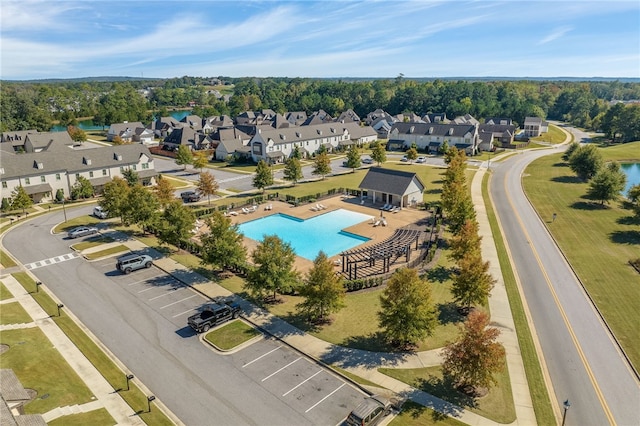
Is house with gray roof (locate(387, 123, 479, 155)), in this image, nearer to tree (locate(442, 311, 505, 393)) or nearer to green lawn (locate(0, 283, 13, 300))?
tree (locate(442, 311, 505, 393))

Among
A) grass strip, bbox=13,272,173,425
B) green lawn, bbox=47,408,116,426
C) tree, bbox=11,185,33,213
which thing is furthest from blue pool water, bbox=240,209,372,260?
tree, bbox=11,185,33,213

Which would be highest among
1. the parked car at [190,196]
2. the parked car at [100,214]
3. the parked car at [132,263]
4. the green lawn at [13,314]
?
the parked car at [190,196]

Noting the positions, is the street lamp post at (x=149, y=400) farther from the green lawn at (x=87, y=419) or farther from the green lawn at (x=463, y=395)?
the green lawn at (x=463, y=395)

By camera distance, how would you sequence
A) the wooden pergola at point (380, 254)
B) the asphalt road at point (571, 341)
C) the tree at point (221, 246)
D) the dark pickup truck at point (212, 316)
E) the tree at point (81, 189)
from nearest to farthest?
the asphalt road at point (571, 341), the dark pickup truck at point (212, 316), the tree at point (221, 246), the wooden pergola at point (380, 254), the tree at point (81, 189)

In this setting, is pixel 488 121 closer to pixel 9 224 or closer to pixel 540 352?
pixel 540 352

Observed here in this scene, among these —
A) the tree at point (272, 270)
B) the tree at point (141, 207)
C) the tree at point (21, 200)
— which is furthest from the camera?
the tree at point (21, 200)

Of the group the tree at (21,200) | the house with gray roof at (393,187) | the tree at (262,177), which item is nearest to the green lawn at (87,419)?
the house with gray roof at (393,187)

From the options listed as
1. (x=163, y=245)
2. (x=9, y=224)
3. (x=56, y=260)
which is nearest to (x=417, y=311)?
(x=163, y=245)
